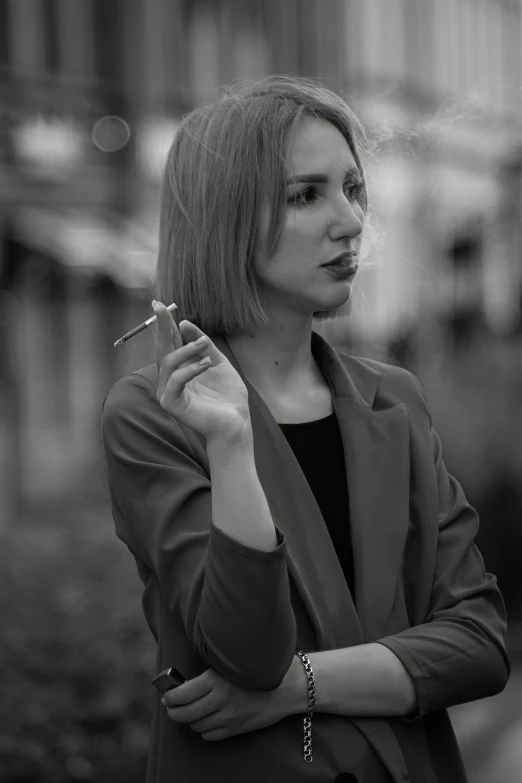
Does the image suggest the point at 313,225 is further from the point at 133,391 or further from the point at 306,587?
the point at 306,587

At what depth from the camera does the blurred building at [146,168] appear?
5.95 m

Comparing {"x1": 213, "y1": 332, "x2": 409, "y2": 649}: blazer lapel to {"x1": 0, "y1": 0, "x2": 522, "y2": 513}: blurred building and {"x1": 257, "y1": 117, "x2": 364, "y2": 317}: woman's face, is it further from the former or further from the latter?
{"x1": 0, "y1": 0, "x2": 522, "y2": 513}: blurred building

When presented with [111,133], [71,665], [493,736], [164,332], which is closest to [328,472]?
[164,332]

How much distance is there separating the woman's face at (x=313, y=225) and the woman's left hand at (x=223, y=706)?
692mm

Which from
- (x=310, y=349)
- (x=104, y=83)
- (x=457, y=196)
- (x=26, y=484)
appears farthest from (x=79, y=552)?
(x=457, y=196)

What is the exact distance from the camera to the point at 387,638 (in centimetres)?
181

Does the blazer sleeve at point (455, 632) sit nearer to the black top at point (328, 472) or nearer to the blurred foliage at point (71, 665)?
the black top at point (328, 472)

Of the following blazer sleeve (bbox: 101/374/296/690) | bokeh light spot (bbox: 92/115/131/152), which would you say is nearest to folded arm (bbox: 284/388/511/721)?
blazer sleeve (bbox: 101/374/296/690)

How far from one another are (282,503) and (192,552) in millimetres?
209

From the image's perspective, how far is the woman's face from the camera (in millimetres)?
1877

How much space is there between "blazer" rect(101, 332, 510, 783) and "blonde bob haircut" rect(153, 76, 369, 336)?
0.11m

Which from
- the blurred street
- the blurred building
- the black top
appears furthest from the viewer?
the blurred building

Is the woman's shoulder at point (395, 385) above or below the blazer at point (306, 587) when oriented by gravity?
above

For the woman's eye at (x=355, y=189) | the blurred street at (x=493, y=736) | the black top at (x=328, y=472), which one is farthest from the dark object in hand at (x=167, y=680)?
the blurred street at (x=493, y=736)
